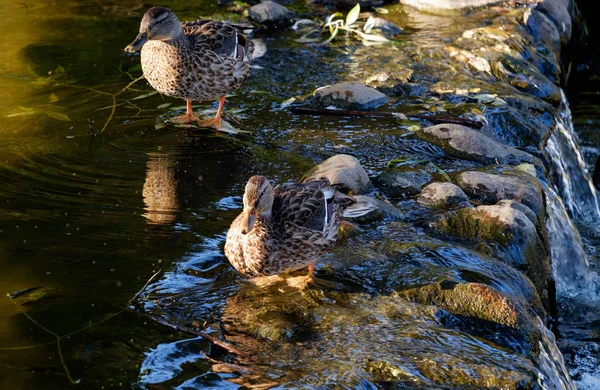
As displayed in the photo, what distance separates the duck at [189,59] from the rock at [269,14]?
2.90m

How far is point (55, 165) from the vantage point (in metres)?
6.70

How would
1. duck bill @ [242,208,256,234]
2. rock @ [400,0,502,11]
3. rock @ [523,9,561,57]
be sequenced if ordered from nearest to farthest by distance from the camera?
duck bill @ [242,208,256,234] → rock @ [523,9,561,57] → rock @ [400,0,502,11]

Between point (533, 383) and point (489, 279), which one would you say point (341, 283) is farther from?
point (533, 383)

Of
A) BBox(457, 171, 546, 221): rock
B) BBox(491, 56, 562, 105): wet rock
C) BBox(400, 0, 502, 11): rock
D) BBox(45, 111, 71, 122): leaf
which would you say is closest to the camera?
BBox(457, 171, 546, 221): rock

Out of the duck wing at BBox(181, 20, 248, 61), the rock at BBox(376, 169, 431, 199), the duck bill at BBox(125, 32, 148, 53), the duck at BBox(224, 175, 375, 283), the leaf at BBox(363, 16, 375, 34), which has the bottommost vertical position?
the rock at BBox(376, 169, 431, 199)

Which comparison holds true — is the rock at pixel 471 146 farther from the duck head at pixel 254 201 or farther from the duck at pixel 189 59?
the duck head at pixel 254 201

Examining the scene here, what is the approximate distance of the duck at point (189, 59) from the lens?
7438 millimetres

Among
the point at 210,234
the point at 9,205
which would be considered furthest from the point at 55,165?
the point at 210,234

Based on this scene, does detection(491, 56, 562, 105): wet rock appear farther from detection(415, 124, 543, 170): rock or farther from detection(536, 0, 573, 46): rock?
detection(536, 0, 573, 46): rock

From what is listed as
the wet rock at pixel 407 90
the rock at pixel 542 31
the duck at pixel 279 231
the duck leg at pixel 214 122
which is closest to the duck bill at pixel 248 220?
the duck at pixel 279 231

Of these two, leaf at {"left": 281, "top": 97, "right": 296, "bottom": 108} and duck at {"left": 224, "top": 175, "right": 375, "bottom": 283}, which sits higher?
duck at {"left": 224, "top": 175, "right": 375, "bottom": 283}

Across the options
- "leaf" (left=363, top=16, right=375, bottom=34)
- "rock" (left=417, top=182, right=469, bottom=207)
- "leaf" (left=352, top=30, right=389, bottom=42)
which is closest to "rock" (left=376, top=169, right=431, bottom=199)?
"rock" (left=417, top=182, right=469, bottom=207)

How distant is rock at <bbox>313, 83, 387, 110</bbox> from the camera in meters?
8.19

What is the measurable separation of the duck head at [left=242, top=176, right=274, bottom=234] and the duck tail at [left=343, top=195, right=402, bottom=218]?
83 centimetres
